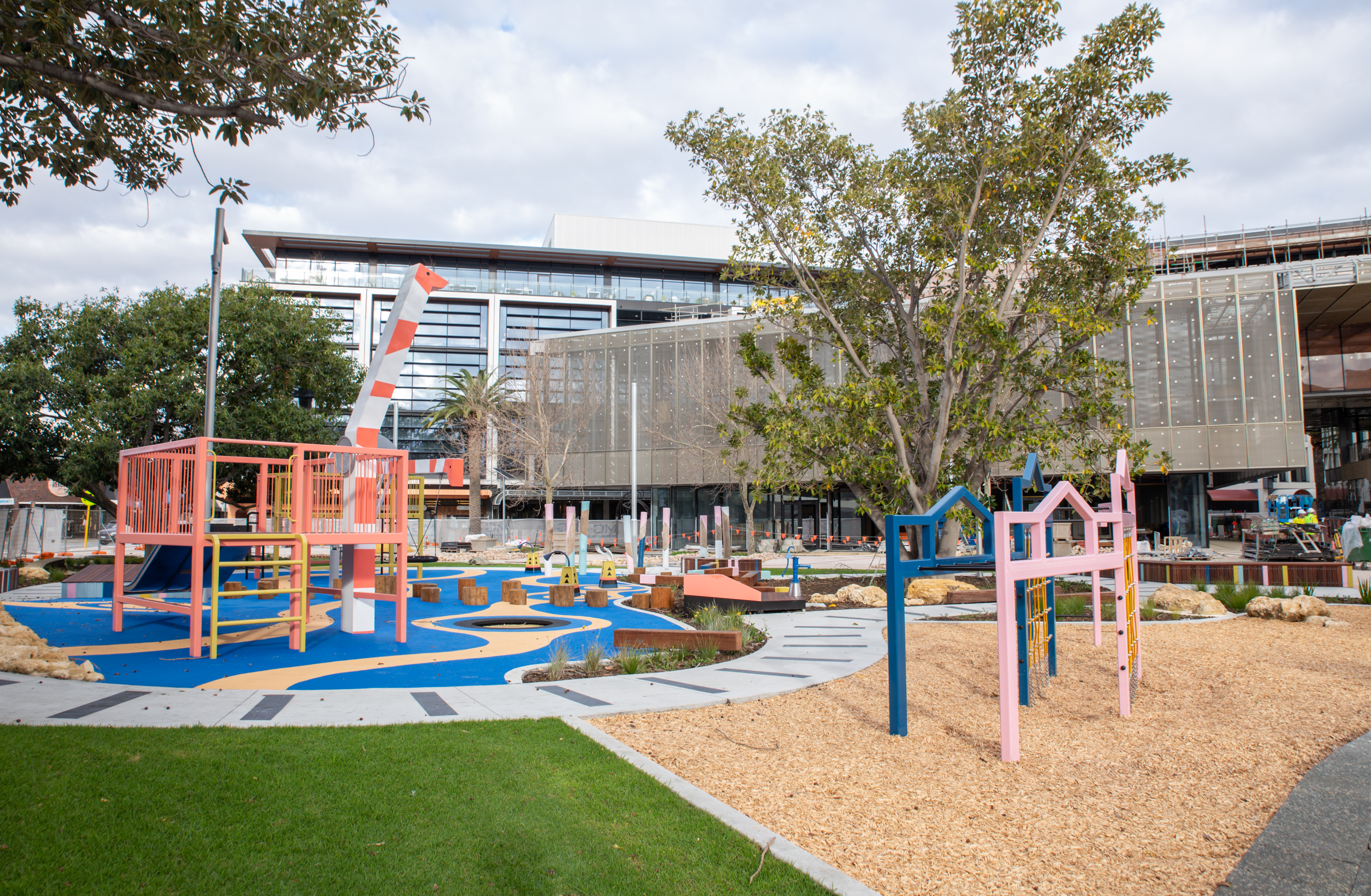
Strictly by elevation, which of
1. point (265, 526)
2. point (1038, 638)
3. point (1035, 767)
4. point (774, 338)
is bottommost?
point (1035, 767)

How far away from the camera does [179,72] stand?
241 inches

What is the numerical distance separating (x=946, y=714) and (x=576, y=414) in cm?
3793

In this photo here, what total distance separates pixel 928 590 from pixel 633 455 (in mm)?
20958

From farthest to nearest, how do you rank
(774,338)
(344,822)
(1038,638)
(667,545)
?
(774,338)
(667,545)
(1038,638)
(344,822)

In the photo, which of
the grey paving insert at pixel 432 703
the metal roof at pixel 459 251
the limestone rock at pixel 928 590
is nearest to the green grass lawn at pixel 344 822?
the grey paving insert at pixel 432 703

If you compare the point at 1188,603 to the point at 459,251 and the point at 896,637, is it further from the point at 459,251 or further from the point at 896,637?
the point at 459,251

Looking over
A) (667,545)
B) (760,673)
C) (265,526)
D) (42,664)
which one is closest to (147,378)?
(265,526)

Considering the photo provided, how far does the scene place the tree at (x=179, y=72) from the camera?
17.7 feet

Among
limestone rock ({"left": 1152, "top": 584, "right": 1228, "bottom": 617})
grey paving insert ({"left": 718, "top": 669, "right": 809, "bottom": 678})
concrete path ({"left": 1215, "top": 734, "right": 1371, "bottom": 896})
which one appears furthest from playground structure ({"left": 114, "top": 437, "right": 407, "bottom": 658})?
limestone rock ({"left": 1152, "top": 584, "right": 1228, "bottom": 617})

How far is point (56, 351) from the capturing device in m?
24.0

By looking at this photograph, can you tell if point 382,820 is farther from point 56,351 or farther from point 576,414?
point 576,414

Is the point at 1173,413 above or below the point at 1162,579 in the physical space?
above

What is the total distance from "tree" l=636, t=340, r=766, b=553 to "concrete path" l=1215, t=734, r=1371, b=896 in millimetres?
28934

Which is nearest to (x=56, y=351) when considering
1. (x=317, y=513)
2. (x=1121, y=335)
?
(x=317, y=513)
